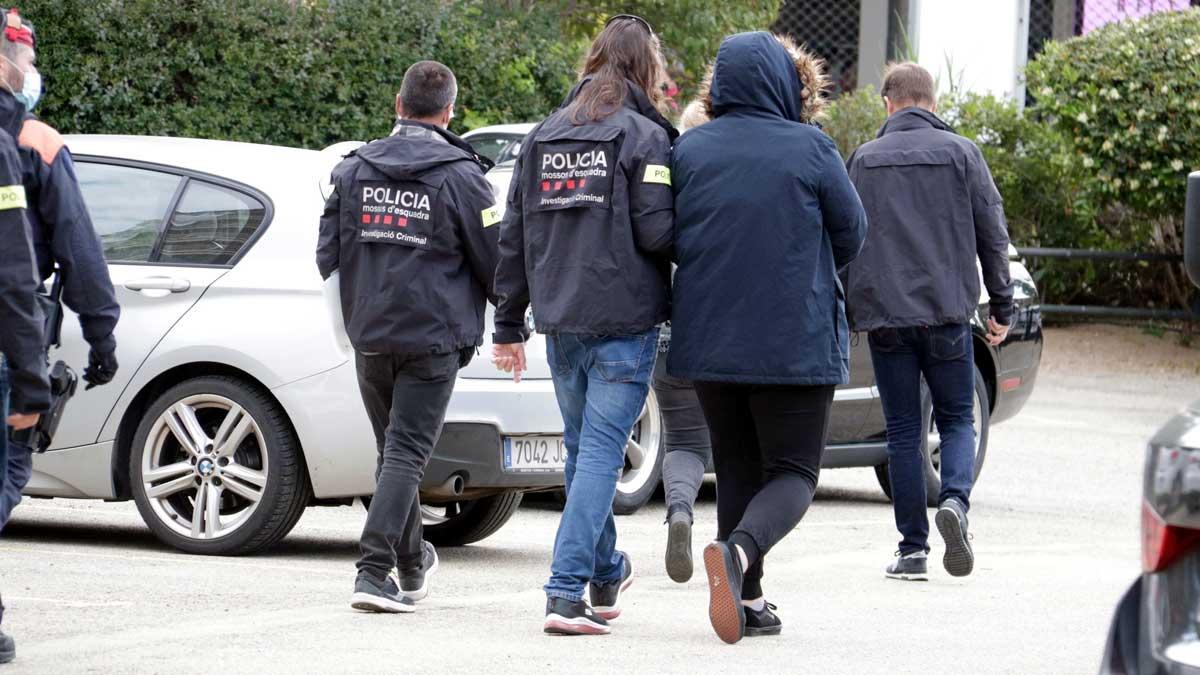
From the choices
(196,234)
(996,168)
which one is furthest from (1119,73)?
(196,234)

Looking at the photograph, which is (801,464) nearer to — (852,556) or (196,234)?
(852,556)

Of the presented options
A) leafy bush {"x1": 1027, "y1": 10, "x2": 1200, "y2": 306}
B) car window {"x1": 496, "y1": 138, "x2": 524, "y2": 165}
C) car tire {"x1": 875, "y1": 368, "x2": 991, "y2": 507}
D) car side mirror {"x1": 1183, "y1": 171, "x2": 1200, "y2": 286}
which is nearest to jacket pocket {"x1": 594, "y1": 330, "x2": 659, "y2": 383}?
car side mirror {"x1": 1183, "y1": 171, "x2": 1200, "y2": 286}

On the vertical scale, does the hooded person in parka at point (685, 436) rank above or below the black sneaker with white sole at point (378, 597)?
above

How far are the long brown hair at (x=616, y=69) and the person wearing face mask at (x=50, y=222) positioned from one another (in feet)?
4.76

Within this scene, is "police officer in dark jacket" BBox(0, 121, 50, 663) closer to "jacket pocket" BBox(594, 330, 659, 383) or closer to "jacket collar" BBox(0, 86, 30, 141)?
"jacket collar" BBox(0, 86, 30, 141)

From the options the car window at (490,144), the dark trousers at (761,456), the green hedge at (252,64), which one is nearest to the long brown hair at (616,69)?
the dark trousers at (761,456)

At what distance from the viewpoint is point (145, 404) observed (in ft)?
24.9

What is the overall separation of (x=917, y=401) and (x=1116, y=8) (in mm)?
14081

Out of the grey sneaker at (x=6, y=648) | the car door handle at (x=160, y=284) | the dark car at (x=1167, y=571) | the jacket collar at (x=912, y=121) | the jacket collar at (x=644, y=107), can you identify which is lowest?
the grey sneaker at (x=6, y=648)

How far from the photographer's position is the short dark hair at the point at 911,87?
7.70 meters

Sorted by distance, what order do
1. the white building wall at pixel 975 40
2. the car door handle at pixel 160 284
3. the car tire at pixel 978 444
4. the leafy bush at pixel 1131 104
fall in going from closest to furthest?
the car door handle at pixel 160 284, the car tire at pixel 978 444, the leafy bush at pixel 1131 104, the white building wall at pixel 975 40

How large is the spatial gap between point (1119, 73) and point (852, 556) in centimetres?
860

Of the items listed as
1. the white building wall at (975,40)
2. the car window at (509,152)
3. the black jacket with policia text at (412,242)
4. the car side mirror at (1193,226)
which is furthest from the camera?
the white building wall at (975,40)

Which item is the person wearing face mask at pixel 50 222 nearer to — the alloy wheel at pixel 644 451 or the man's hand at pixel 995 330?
the man's hand at pixel 995 330
